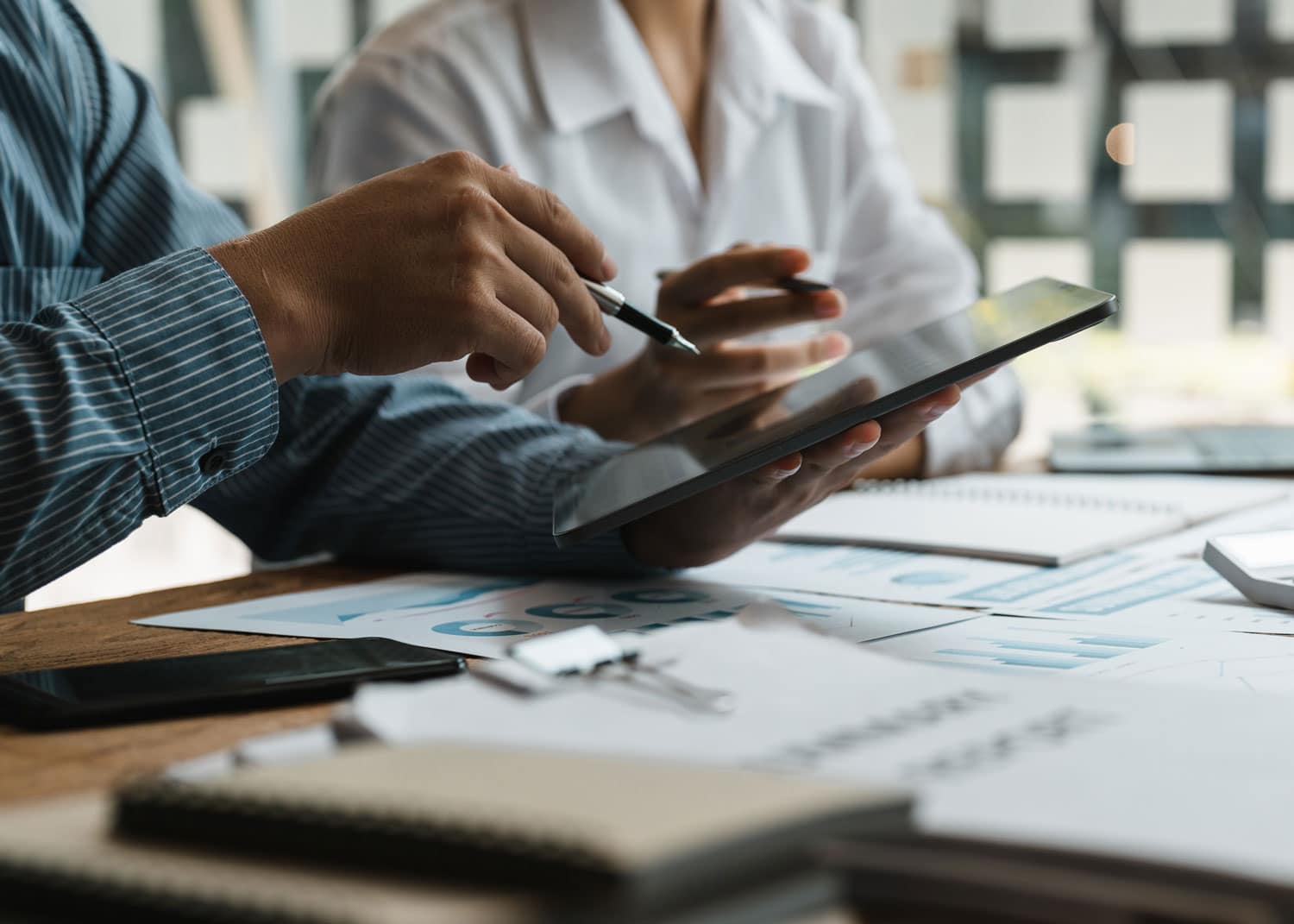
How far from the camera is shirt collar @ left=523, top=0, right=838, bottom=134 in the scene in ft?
4.55

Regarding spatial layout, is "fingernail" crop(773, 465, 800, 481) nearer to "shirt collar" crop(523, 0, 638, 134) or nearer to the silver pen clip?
the silver pen clip

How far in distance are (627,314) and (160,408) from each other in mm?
311

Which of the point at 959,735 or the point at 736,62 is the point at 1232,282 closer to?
the point at 736,62

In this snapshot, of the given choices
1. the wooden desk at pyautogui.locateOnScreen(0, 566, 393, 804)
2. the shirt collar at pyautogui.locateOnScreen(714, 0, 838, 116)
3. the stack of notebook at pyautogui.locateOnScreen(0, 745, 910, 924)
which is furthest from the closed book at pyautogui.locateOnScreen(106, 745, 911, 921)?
the shirt collar at pyautogui.locateOnScreen(714, 0, 838, 116)

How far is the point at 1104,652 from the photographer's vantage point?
59cm

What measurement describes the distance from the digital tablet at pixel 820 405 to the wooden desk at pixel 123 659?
178mm

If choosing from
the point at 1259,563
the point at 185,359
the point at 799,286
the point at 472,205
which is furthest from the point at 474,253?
the point at 1259,563

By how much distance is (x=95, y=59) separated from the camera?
3.11ft

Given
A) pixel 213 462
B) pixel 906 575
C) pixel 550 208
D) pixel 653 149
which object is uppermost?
pixel 653 149

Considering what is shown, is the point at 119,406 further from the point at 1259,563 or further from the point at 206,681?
the point at 1259,563

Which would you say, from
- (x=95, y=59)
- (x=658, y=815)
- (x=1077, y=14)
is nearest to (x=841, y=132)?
(x=95, y=59)

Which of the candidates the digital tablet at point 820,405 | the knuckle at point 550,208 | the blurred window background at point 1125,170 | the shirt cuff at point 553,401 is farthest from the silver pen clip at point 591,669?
the blurred window background at point 1125,170

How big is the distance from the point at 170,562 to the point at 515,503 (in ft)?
6.64

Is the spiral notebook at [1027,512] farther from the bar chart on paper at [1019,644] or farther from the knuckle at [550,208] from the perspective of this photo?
the knuckle at [550,208]
